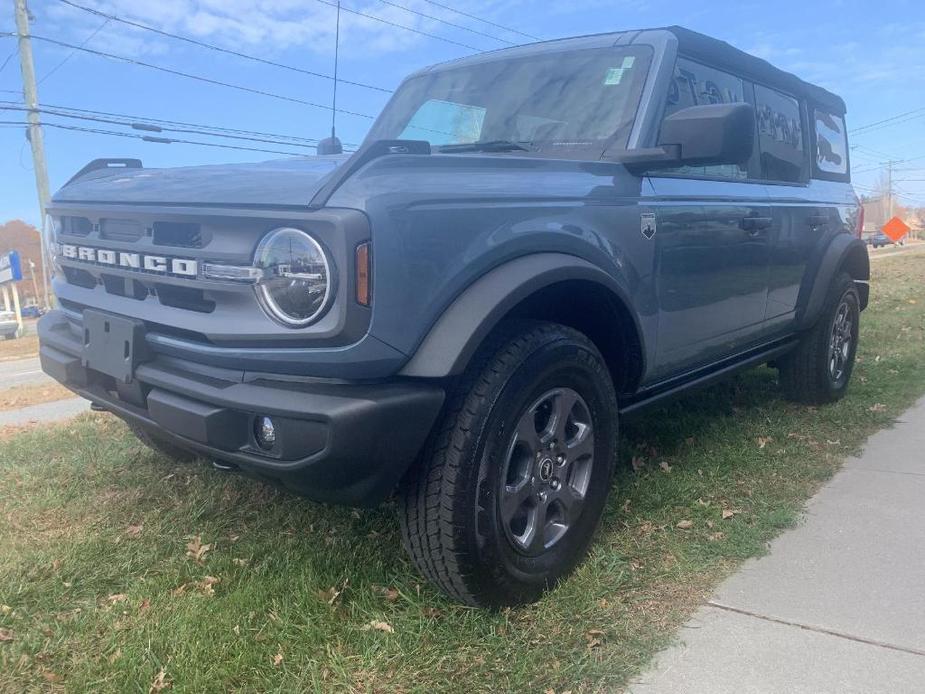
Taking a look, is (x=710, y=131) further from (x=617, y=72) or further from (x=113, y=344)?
(x=113, y=344)

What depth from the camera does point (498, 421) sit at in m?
2.42

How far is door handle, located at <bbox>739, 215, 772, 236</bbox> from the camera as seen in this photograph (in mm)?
3809

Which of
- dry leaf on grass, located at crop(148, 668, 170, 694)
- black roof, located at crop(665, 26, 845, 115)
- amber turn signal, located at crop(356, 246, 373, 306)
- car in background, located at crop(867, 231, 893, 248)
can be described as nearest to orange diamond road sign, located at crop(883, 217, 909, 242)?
black roof, located at crop(665, 26, 845, 115)

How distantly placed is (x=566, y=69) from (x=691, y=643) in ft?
7.73

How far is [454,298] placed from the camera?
233cm

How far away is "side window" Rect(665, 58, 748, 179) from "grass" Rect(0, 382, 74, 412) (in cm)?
573

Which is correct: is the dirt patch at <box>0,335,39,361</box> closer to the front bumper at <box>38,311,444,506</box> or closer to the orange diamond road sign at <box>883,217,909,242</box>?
the front bumper at <box>38,311,444,506</box>

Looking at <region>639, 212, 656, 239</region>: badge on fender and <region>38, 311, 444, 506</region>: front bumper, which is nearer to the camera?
<region>38, 311, 444, 506</region>: front bumper

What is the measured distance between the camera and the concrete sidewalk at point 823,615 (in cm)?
229

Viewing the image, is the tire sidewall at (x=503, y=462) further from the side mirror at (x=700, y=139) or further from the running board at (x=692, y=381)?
the side mirror at (x=700, y=139)

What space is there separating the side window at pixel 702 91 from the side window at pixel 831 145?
1299 millimetres

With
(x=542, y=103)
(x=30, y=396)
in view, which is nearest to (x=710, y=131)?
(x=542, y=103)

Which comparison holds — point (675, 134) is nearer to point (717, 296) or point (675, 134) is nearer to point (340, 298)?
point (717, 296)

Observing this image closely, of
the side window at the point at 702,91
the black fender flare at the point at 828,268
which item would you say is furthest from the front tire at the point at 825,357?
the side window at the point at 702,91
